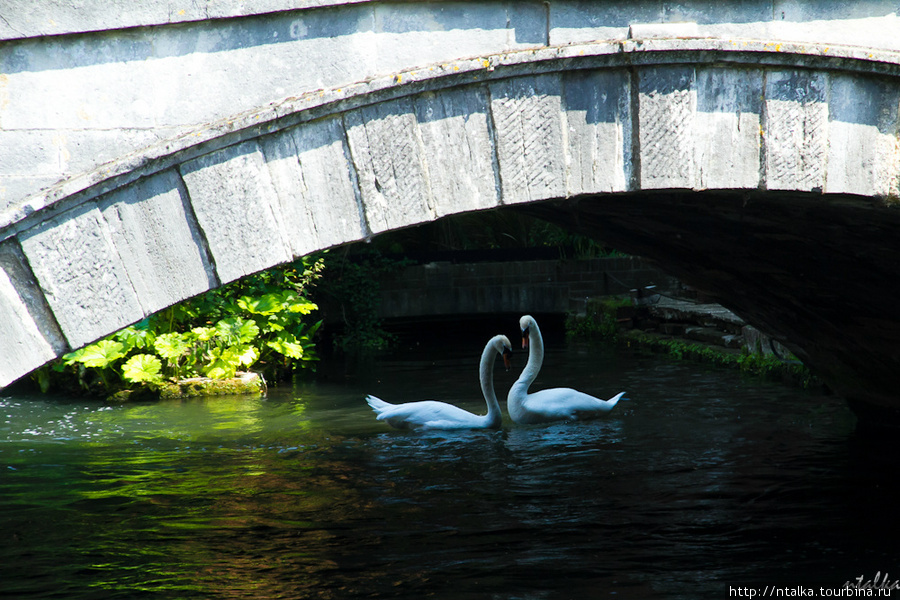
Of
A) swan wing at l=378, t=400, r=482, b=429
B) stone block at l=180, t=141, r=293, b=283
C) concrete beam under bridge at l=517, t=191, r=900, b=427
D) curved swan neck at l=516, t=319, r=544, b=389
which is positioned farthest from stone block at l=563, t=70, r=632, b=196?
curved swan neck at l=516, t=319, r=544, b=389

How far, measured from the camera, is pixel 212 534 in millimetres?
5746

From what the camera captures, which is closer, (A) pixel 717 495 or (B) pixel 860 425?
(A) pixel 717 495

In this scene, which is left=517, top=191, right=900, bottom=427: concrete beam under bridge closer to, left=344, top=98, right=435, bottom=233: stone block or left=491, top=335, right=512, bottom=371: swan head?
left=344, top=98, right=435, bottom=233: stone block

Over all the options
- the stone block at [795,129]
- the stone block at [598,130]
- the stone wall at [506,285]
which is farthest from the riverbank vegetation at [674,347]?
the stone block at [598,130]

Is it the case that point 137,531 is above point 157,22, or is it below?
below

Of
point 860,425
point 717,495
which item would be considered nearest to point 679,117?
point 717,495

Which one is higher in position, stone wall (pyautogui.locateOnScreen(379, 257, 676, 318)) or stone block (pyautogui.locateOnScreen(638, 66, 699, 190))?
stone block (pyautogui.locateOnScreen(638, 66, 699, 190))

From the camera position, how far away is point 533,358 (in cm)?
952

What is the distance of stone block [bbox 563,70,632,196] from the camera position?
354 centimetres

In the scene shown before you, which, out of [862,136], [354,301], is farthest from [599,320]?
[862,136]

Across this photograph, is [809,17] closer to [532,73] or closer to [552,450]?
[532,73]

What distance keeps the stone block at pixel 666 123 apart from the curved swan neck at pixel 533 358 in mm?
5750

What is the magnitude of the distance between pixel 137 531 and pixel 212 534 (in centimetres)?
52

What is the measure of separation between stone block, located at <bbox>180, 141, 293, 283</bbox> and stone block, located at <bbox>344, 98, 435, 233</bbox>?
1.12ft
